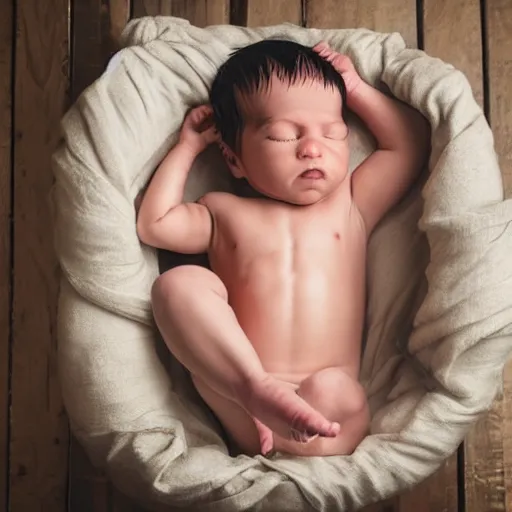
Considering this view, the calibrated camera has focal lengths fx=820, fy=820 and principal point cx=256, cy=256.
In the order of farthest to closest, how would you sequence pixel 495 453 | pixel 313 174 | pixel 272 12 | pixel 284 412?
1. pixel 272 12
2. pixel 495 453
3. pixel 313 174
4. pixel 284 412

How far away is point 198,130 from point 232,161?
57 millimetres

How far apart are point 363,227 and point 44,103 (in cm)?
48

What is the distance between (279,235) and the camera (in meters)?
0.94

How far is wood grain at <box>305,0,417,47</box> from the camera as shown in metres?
1.13

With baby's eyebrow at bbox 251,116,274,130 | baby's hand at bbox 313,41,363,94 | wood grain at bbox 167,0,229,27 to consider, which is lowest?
baby's eyebrow at bbox 251,116,274,130

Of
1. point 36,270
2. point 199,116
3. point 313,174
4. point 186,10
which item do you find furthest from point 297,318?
point 186,10

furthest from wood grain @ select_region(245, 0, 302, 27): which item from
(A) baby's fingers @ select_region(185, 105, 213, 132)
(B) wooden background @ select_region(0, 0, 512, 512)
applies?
(A) baby's fingers @ select_region(185, 105, 213, 132)

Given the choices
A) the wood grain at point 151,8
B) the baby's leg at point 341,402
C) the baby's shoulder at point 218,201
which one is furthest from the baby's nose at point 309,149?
the wood grain at point 151,8

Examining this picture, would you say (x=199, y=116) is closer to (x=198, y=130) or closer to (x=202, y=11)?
(x=198, y=130)

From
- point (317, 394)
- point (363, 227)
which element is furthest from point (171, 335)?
point (363, 227)

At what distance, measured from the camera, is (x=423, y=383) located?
90 centimetres

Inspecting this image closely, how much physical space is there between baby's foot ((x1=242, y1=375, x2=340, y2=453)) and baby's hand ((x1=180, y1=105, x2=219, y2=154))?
30 cm

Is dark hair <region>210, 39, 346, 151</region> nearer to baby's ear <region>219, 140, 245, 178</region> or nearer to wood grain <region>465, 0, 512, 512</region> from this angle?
baby's ear <region>219, 140, 245, 178</region>

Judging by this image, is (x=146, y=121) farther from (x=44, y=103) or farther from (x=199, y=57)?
(x=44, y=103)
